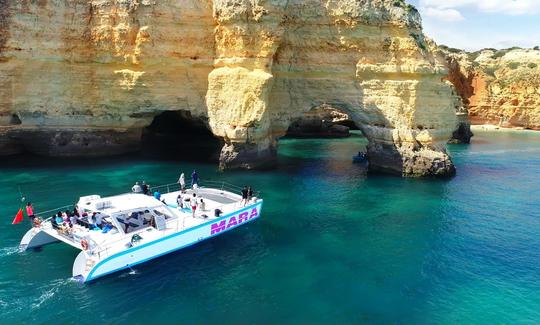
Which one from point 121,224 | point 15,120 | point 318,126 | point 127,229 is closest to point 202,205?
→ point 127,229

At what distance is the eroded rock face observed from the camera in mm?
32125

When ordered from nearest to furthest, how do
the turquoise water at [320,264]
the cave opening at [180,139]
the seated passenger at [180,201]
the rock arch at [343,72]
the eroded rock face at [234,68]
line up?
the turquoise water at [320,264] < the seated passenger at [180,201] < the rock arch at [343,72] < the eroded rock face at [234,68] < the cave opening at [180,139]

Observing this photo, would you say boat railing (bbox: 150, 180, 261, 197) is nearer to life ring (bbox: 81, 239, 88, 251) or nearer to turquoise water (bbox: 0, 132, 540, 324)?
turquoise water (bbox: 0, 132, 540, 324)

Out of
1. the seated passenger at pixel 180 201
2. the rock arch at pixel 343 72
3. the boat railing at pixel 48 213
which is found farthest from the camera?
the rock arch at pixel 343 72

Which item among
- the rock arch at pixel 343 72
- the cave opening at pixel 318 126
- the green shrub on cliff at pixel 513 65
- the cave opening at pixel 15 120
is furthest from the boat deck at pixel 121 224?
the green shrub on cliff at pixel 513 65

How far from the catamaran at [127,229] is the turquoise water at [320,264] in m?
0.61

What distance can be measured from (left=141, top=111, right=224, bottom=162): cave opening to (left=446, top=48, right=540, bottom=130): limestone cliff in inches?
1820

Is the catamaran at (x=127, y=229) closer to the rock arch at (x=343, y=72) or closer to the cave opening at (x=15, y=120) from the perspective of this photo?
the rock arch at (x=343, y=72)

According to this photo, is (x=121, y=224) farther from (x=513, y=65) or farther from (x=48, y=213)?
(x=513, y=65)

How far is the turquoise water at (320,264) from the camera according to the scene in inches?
550

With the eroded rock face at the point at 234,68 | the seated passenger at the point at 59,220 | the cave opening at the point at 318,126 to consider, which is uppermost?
the eroded rock face at the point at 234,68

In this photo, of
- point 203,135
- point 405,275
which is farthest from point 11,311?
point 203,135

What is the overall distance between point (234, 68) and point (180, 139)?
1769cm

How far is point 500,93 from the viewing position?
2997 inches
